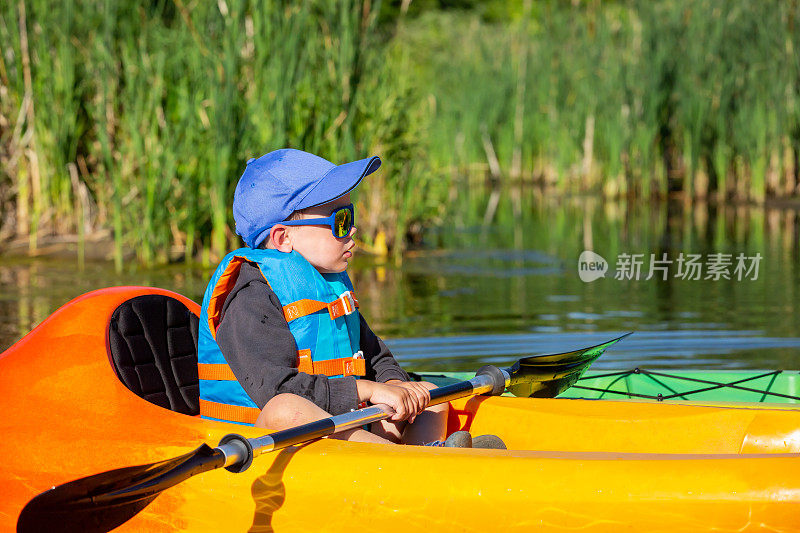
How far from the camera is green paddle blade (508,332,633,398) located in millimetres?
3424

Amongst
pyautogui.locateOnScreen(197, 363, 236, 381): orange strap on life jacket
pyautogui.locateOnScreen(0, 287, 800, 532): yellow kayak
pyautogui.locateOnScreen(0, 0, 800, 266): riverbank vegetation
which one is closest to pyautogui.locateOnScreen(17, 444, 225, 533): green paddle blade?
pyautogui.locateOnScreen(0, 287, 800, 532): yellow kayak

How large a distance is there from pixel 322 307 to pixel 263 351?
219mm

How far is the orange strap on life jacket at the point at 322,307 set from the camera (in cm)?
277

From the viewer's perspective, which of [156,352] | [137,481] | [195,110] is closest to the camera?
[137,481]

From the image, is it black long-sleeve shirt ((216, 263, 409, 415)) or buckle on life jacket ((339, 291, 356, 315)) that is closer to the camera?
black long-sleeve shirt ((216, 263, 409, 415))

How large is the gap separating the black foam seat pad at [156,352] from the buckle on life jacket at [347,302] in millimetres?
486

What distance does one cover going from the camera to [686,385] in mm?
3910

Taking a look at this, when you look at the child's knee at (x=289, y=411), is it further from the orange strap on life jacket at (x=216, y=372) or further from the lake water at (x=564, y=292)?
the lake water at (x=564, y=292)

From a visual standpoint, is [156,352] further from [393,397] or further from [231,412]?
[393,397]

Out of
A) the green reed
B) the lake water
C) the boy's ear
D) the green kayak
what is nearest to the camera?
the boy's ear

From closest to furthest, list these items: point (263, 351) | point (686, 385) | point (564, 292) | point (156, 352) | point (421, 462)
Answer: point (421, 462)
point (263, 351)
point (156, 352)
point (686, 385)
point (564, 292)

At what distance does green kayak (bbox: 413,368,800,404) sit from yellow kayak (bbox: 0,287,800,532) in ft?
2.21

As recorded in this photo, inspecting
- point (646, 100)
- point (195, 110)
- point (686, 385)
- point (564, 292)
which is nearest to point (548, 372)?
point (686, 385)

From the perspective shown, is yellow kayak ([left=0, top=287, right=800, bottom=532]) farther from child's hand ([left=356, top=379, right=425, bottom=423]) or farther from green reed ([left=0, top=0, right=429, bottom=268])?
green reed ([left=0, top=0, right=429, bottom=268])
